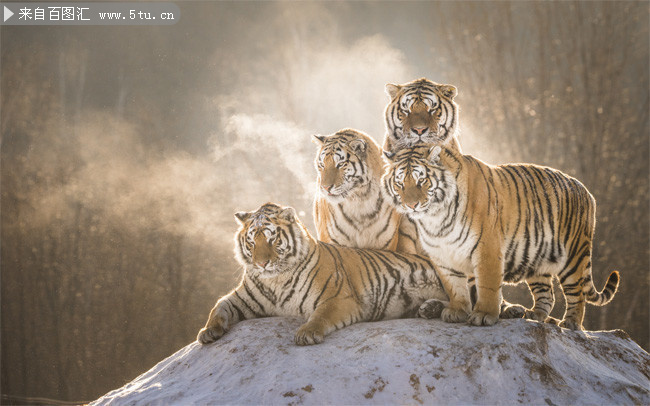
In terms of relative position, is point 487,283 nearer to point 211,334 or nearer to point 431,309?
point 431,309

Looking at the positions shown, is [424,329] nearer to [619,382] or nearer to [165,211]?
[619,382]

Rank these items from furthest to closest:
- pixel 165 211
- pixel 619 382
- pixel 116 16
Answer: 1. pixel 165 211
2. pixel 116 16
3. pixel 619 382

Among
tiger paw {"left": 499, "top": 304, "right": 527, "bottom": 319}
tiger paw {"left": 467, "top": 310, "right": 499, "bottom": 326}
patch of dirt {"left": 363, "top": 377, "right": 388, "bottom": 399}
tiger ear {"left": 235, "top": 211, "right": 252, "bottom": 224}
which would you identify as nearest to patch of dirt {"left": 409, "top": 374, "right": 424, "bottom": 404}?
patch of dirt {"left": 363, "top": 377, "right": 388, "bottom": 399}

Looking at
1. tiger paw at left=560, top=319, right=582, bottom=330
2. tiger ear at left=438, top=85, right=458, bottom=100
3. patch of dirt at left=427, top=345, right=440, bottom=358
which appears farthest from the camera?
tiger ear at left=438, top=85, right=458, bottom=100

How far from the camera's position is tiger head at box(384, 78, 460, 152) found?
378cm

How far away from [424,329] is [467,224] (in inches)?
21.6

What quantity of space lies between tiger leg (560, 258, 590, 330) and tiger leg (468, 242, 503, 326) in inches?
22.8

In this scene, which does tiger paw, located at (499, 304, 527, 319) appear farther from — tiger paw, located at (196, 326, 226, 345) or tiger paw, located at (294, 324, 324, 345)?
tiger paw, located at (196, 326, 226, 345)

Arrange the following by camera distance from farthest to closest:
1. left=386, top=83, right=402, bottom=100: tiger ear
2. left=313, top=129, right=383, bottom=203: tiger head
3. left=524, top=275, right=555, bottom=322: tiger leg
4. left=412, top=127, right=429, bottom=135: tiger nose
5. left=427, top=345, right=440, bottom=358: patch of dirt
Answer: left=386, top=83, right=402, bottom=100: tiger ear
left=313, top=129, right=383, bottom=203: tiger head
left=412, top=127, right=429, bottom=135: tiger nose
left=524, top=275, right=555, bottom=322: tiger leg
left=427, top=345, right=440, bottom=358: patch of dirt

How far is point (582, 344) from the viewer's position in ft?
11.1

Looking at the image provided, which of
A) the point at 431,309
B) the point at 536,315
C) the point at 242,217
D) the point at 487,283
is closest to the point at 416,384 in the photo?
the point at 487,283

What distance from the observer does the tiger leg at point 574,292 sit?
3.43m

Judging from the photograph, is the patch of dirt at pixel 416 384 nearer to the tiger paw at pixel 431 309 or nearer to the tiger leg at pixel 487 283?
the tiger leg at pixel 487 283

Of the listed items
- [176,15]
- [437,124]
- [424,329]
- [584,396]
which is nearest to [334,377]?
[424,329]
